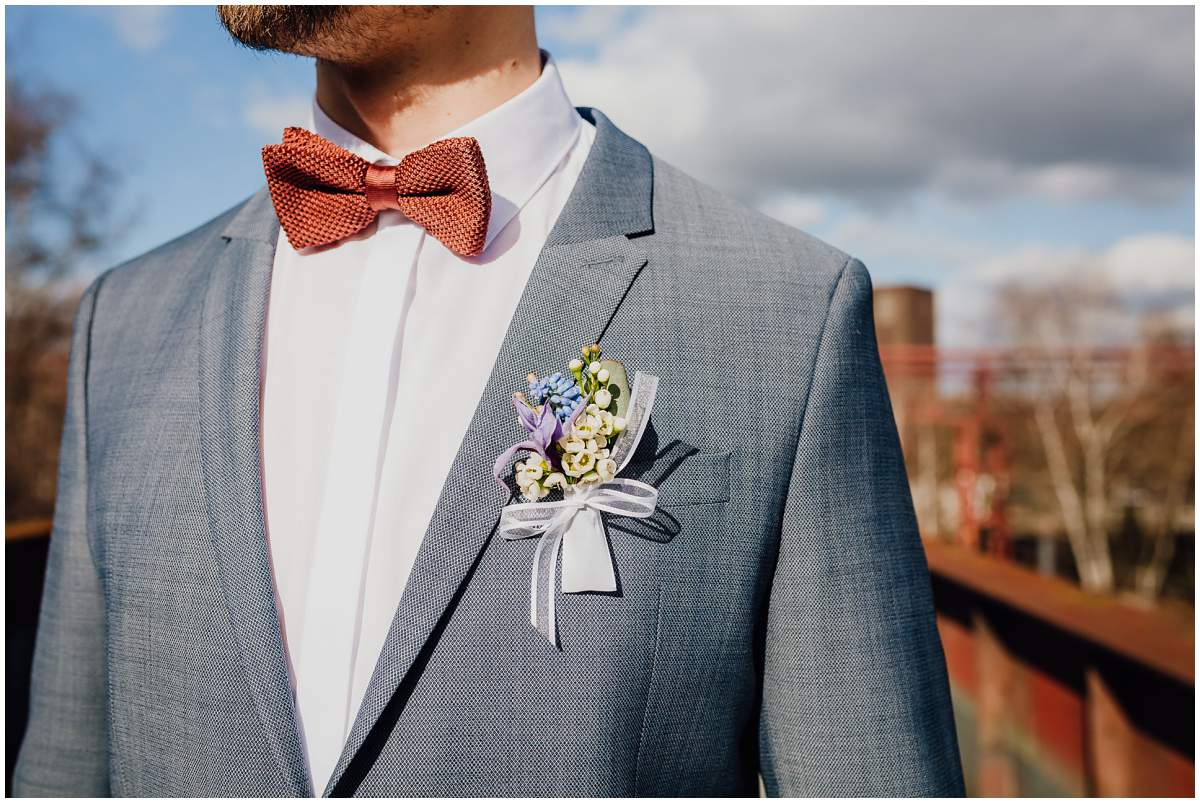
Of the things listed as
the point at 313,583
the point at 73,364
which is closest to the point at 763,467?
the point at 313,583

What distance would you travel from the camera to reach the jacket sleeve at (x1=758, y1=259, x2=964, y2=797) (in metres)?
1.08

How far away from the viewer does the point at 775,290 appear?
1.16 m

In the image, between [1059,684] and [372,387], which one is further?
[1059,684]

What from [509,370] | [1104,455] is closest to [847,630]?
[509,370]

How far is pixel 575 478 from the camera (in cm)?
103

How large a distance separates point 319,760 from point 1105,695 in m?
3.06

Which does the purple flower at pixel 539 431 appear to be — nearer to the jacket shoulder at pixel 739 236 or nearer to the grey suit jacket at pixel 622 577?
the grey suit jacket at pixel 622 577

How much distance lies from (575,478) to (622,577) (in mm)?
135

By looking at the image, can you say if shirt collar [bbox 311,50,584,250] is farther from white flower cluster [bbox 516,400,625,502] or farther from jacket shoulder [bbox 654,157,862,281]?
white flower cluster [bbox 516,400,625,502]

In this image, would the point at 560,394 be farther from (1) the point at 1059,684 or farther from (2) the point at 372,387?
(1) the point at 1059,684

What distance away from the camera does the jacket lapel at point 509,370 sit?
99cm

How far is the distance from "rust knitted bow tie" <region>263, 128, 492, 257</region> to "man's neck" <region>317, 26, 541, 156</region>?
0.08 m

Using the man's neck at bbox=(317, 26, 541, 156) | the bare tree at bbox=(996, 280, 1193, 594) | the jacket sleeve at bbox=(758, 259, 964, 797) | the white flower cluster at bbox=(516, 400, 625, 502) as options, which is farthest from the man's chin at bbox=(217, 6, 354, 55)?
the bare tree at bbox=(996, 280, 1193, 594)

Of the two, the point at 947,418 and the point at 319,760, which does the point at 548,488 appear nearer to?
the point at 319,760
